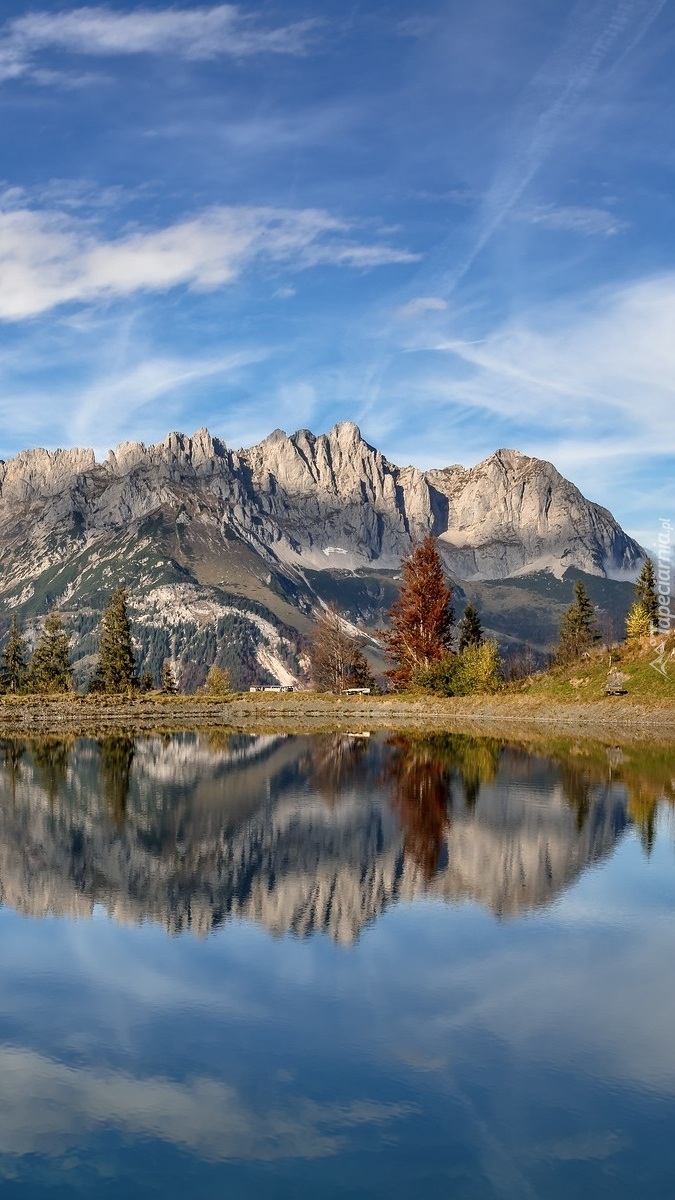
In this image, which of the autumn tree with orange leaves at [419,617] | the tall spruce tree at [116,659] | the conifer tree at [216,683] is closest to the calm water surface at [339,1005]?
the autumn tree with orange leaves at [419,617]

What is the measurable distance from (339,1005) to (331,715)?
3878 inches

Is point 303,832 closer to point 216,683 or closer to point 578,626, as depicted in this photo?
point 216,683

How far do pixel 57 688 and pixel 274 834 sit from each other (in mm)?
100314

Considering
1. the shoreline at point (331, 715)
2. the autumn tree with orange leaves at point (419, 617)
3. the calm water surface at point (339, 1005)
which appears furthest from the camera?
the autumn tree with orange leaves at point (419, 617)

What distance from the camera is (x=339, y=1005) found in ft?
65.6

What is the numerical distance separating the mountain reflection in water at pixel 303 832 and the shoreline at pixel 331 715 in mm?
23090

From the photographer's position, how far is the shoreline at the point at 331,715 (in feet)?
293

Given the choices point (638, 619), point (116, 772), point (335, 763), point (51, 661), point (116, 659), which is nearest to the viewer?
point (116, 772)

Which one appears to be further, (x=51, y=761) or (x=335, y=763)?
(x=51, y=761)

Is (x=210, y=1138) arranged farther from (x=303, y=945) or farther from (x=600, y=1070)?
(x=303, y=945)

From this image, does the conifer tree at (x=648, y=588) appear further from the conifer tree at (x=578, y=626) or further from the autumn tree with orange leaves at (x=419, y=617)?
the autumn tree with orange leaves at (x=419, y=617)

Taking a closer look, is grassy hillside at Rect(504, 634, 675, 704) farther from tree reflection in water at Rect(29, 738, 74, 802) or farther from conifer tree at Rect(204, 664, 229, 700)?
conifer tree at Rect(204, 664, 229, 700)

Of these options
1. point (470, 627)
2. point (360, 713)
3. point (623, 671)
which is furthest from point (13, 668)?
point (623, 671)

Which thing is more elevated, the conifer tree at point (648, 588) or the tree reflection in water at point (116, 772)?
the conifer tree at point (648, 588)
